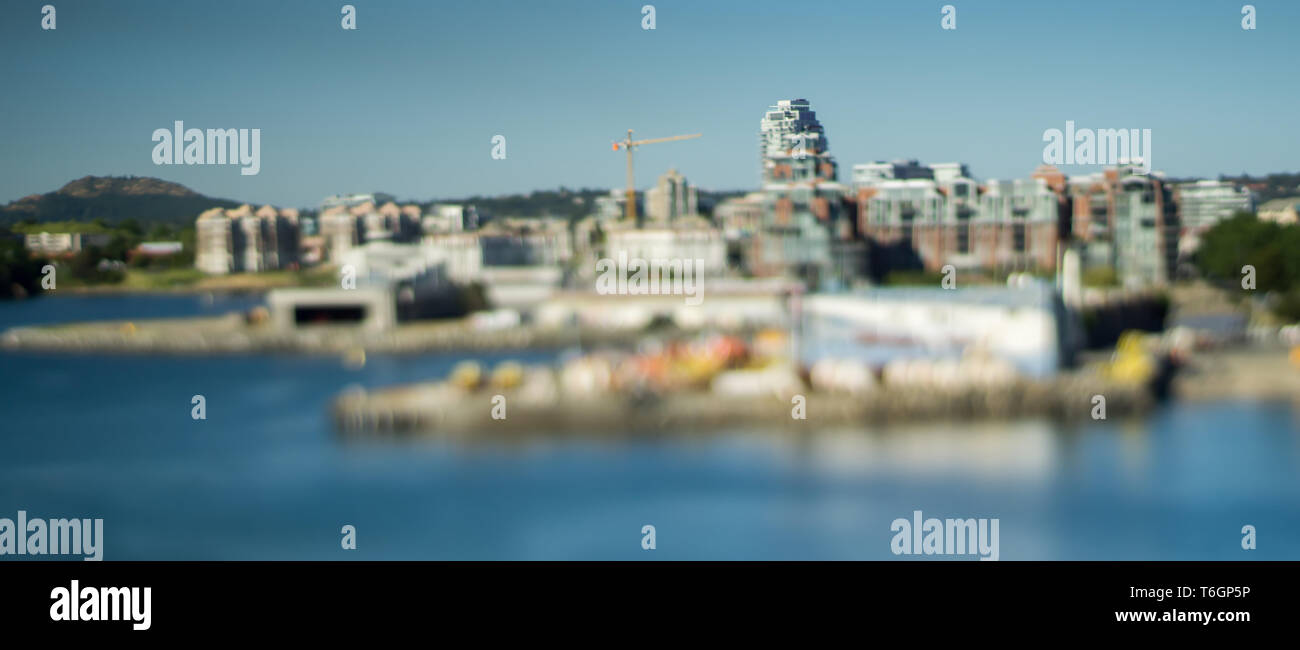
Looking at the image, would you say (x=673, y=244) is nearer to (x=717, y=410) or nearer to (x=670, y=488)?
(x=717, y=410)

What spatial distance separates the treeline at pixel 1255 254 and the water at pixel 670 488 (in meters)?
6.21

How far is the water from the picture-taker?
4723 mm

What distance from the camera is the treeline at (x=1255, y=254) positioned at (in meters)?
13.0

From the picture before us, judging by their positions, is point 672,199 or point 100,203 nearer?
point 100,203

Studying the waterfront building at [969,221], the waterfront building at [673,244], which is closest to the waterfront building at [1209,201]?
the waterfront building at [969,221]

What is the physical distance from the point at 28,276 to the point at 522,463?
26.5 feet

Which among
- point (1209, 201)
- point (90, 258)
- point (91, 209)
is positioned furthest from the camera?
point (1209, 201)

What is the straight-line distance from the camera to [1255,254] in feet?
44.7

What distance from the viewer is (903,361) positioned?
7.55 metres

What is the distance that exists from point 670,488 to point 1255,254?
10.7 meters

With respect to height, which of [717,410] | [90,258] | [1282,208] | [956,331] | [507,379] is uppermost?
[1282,208]

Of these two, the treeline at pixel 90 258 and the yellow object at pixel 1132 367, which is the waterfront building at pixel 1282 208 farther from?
the treeline at pixel 90 258

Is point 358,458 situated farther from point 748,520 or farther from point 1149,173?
point 1149,173

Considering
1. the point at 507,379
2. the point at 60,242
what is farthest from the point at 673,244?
the point at 507,379
